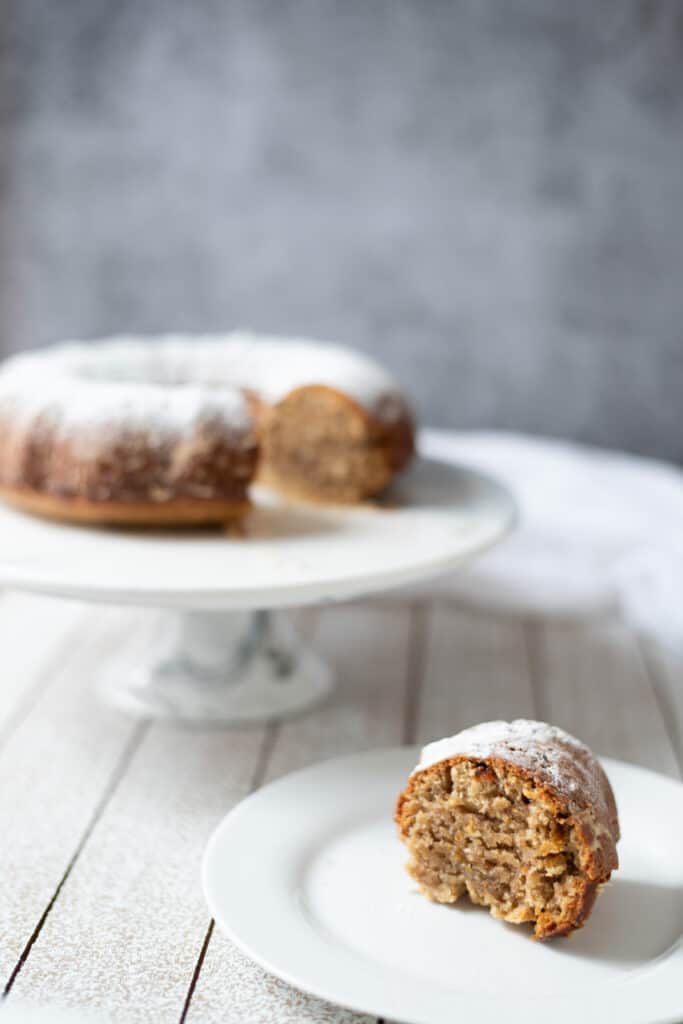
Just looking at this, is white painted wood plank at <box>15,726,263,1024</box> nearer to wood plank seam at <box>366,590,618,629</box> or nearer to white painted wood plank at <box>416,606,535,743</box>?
white painted wood plank at <box>416,606,535,743</box>

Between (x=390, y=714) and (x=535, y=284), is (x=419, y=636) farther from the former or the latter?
(x=535, y=284)

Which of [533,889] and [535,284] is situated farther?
[535,284]

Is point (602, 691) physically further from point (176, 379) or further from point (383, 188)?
point (383, 188)

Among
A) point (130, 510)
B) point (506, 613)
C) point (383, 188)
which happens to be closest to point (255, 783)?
point (130, 510)

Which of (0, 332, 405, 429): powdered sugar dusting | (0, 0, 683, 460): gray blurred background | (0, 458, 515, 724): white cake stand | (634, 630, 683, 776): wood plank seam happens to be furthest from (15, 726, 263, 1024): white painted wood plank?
(0, 0, 683, 460): gray blurred background

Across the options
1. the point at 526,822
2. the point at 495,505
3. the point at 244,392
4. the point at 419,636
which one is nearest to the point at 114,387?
the point at 244,392

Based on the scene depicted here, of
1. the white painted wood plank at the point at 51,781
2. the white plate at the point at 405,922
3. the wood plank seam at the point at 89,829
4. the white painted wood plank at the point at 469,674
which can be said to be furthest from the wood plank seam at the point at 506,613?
the white plate at the point at 405,922

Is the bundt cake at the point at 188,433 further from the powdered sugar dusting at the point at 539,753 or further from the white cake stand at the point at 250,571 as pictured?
the powdered sugar dusting at the point at 539,753
